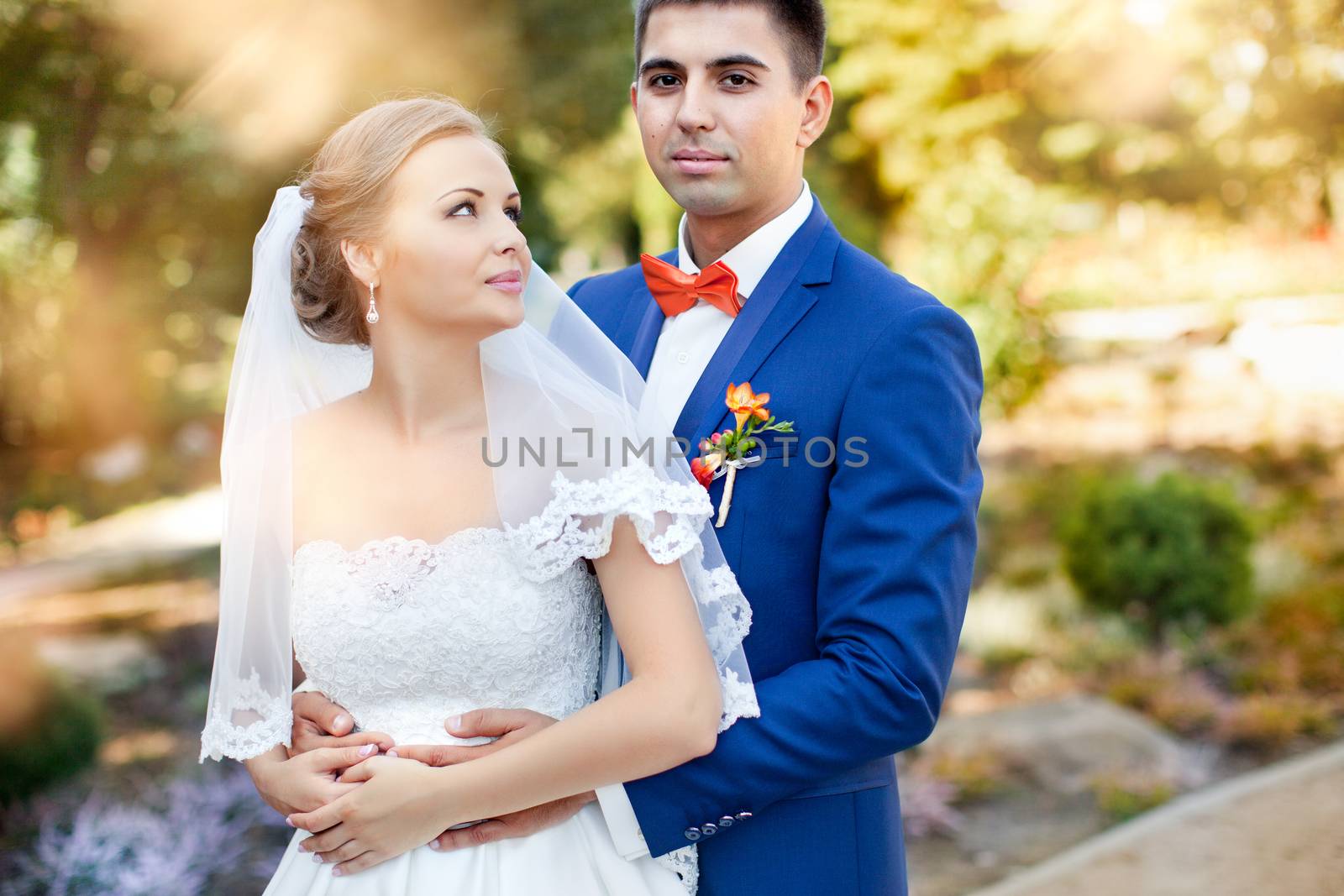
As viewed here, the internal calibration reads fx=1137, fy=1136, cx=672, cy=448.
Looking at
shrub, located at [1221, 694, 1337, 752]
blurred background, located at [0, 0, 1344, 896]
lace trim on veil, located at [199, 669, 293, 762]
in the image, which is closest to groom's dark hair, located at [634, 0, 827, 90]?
blurred background, located at [0, 0, 1344, 896]

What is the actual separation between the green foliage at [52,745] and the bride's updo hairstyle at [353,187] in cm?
355

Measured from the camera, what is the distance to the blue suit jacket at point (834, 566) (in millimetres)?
2041

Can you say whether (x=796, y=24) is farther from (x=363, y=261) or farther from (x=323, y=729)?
(x=323, y=729)

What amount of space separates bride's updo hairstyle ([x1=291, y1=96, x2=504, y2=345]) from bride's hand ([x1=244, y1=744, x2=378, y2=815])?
90cm

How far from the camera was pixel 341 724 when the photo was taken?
2.17m

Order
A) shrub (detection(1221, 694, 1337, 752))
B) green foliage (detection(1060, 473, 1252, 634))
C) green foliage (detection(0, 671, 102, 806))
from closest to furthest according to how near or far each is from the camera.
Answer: green foliage (detection(0, 671, 102, 806)) < shrub (detection(1221, 694, 1337, 752)) < green foliage (detection(1060, 473, 1252, 634))

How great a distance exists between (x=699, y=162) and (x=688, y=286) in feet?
0.87

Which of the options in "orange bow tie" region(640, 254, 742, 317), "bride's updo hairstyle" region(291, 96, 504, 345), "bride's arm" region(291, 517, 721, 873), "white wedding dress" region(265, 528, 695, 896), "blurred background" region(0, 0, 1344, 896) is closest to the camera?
"bride's arm" region(291, 517, 721, 873)

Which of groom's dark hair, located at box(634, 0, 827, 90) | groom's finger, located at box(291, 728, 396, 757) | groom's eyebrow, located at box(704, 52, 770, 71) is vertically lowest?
groom's finger, located at box(291, 728, 396, 757)

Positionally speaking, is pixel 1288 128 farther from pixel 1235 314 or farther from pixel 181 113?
pixel 181 113

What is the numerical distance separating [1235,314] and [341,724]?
15137 mm

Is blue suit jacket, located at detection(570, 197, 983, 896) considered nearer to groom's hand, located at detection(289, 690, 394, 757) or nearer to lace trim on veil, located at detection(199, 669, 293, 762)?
groom's hand, located at detection(289, 690, 394, 757)

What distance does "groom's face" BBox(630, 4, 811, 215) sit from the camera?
2348 mm

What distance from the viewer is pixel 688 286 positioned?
2.47 meters
